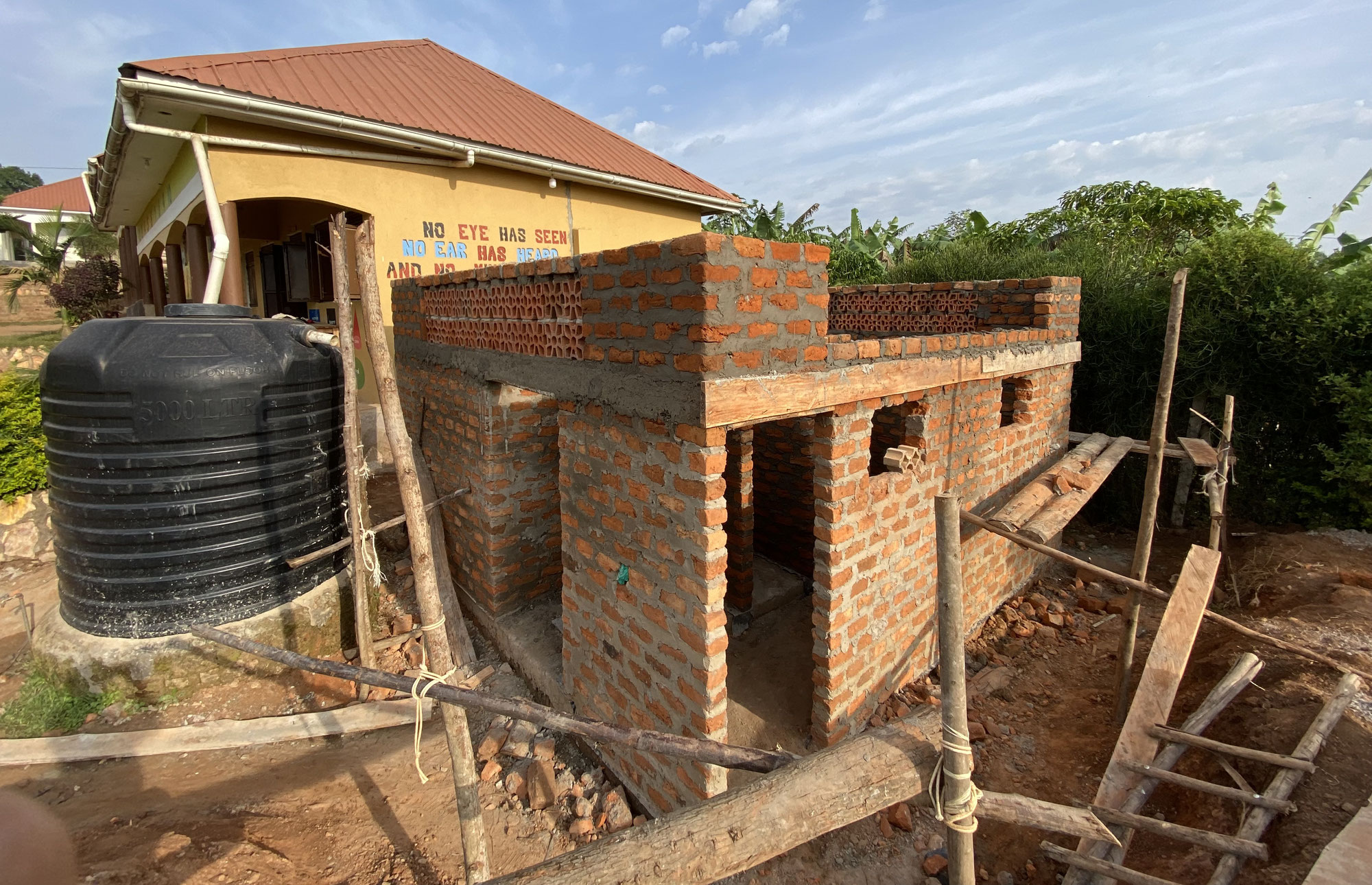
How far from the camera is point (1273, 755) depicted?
2924mm

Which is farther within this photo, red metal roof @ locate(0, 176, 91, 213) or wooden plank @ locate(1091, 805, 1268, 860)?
red metal roof @ locate(0, 176, 91, 213)

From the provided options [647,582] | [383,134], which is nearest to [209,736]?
[647,582]

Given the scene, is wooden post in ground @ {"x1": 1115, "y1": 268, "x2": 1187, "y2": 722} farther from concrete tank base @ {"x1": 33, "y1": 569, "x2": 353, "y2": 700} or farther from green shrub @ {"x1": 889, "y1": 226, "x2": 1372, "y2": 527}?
concrete tank base @ {"x1": 33, "y1": 569, "x2": 353, "y2": 700}

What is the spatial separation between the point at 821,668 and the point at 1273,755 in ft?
6.85

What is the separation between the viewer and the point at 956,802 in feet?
6.31

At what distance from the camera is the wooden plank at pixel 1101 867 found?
2.52 meters

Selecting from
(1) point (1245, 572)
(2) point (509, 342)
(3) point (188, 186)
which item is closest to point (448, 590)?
(2) point (509, 342)

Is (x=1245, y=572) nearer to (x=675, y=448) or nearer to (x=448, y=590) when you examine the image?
(x=675, y=448)

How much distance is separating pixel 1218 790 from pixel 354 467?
16.0 ft

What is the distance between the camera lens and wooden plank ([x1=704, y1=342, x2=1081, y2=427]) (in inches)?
103

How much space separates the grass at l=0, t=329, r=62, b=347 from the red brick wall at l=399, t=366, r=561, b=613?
633 inches

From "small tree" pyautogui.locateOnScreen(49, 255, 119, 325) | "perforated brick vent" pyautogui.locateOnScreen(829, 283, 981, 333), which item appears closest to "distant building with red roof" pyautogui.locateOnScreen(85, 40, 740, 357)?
"perforated brick vent" pyautogui.locateOnScreen(829, 283, 981, 333)

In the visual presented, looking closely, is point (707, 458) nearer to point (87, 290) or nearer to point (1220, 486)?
point (1220, 486)

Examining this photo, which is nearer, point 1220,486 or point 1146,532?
point 1146,532
